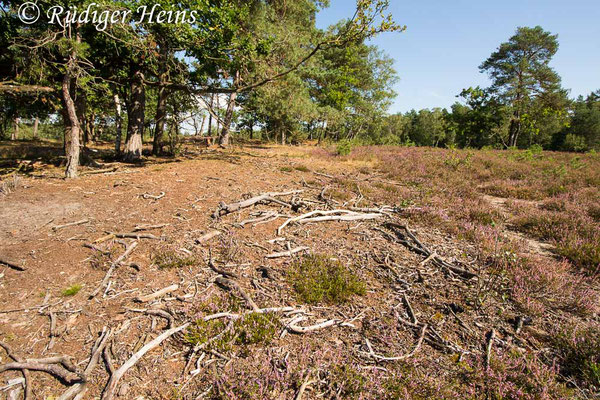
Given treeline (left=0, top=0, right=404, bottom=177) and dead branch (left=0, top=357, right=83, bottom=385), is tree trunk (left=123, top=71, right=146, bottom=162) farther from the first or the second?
dead branch (left=0, top=357, right=83, bottom=385)

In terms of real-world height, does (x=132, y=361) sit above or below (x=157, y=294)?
below

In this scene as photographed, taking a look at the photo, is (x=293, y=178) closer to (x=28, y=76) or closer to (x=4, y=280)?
(x=4, y=280)

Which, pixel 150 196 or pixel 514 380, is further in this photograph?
pixel 150 196

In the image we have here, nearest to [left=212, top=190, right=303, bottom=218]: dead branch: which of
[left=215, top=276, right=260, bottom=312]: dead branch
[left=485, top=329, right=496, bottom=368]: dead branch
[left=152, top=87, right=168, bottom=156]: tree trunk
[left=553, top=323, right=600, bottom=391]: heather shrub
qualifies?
[left=215, top=276, right=260, bottom=312]: dead branch

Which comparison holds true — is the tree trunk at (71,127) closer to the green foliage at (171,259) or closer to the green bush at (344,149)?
the green foliage at (171,259)

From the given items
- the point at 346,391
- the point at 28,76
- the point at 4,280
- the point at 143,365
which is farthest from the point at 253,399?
the point at 28,76

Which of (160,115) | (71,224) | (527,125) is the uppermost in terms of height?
(527,125)

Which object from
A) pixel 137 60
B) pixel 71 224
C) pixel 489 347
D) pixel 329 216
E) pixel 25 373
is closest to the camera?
pixel 25 373

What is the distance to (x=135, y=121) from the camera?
39.7ft

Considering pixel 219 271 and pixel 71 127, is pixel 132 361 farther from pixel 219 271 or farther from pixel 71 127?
pixel 71 127

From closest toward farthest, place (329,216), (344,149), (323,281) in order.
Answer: (323,281) → (329,216) → (344,149)

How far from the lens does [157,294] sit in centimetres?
348

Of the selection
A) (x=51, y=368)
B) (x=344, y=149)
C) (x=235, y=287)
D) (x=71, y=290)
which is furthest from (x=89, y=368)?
(x=344, y=149)

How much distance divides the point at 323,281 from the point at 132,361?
7.96 ft
